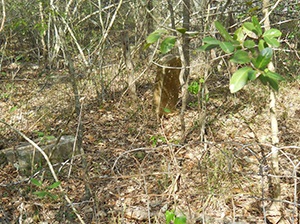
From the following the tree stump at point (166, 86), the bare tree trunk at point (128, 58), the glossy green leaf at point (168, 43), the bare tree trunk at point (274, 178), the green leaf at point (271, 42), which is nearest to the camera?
the green leaf at point (271, 42)

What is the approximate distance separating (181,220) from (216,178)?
1.10m

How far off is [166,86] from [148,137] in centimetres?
81

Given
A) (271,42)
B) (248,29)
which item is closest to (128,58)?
(248,29)

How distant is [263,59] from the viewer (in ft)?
3.69

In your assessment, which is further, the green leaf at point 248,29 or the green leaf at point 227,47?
the green leaf at point 248,29

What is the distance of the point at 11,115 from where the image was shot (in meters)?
5.39

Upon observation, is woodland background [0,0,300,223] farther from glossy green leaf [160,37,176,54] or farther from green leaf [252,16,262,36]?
green leaf [252,16,262,36]

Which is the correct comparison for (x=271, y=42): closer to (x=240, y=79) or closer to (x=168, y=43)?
(x=240, y=79)

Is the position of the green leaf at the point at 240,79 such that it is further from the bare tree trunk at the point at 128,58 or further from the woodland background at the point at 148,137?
the bare tree trunk at the point at 128,58

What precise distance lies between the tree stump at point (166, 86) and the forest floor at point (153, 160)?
18cm

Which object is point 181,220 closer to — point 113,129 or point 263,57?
point 263,57

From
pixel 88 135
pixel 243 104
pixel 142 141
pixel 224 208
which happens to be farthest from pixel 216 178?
pixel 88 135

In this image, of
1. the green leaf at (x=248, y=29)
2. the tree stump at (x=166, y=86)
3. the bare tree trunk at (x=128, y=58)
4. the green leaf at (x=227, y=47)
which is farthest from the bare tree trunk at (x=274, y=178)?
the bare tree trunk at (x=128, y=58)

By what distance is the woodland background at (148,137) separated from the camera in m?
2.54
